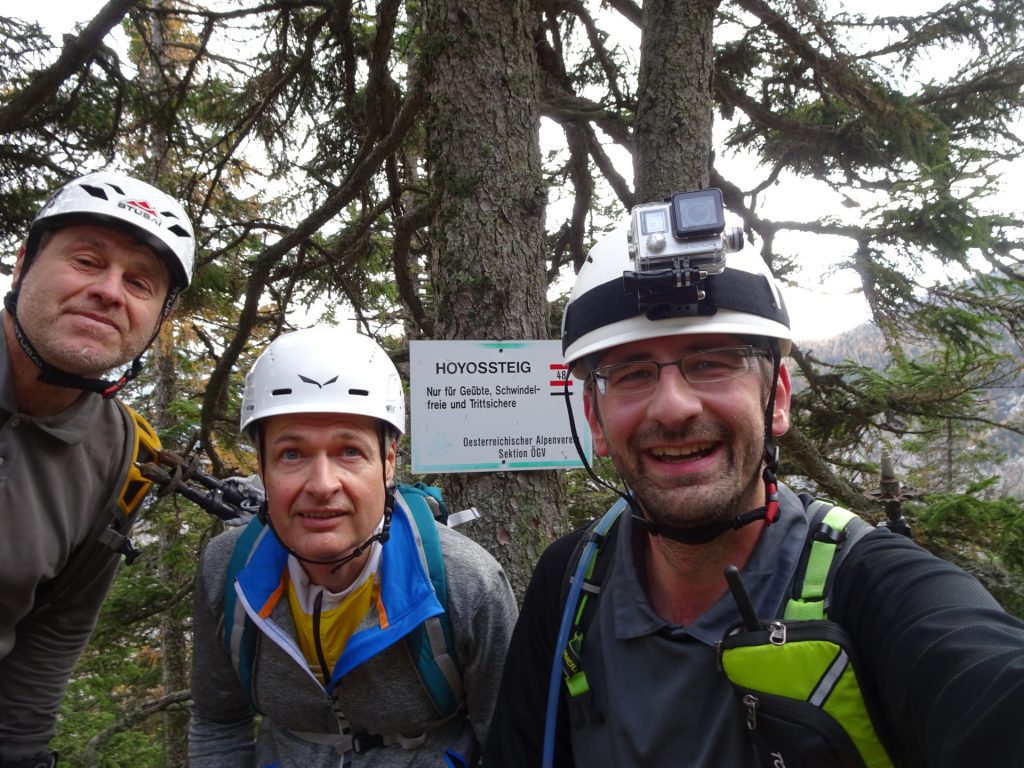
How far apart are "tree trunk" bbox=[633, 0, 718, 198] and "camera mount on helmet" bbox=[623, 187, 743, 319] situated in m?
3.03

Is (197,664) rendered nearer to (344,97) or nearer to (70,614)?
(70,614)

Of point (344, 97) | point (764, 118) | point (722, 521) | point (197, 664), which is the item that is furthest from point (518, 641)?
point (764, 118)

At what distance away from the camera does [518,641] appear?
6.92ft

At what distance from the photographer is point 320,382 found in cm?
248

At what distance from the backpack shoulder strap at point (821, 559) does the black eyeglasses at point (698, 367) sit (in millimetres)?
469

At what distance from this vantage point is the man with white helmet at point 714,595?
4.40 ft

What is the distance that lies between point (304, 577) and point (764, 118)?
5.80 m

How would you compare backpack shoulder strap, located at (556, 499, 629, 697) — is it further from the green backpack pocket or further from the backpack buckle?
the backpack buckle

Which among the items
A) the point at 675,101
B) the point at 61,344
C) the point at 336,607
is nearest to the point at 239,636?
the point at 336,607

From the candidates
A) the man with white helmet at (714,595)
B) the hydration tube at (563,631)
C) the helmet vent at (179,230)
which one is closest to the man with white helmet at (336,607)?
the man with white helmet at (714,595)

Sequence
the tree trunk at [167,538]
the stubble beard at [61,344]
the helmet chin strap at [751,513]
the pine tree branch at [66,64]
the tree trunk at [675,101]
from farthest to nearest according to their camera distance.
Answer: the tree trunk at [167,538]
the tree trunk at [675,101]
the pine tree branch at [66,64]
the stubble beard at [61,344]
the helmet chin strap at [751,513]

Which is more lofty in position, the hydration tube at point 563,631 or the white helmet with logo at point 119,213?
the white helmet with logo at point 119,213

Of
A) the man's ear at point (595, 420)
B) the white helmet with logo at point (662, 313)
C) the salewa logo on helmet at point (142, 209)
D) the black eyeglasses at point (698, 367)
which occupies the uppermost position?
the salewa logo on helmet at point (142, 209)

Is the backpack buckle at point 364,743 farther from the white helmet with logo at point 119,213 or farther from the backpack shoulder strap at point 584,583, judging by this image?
the white helmet with logo at point 119,213
